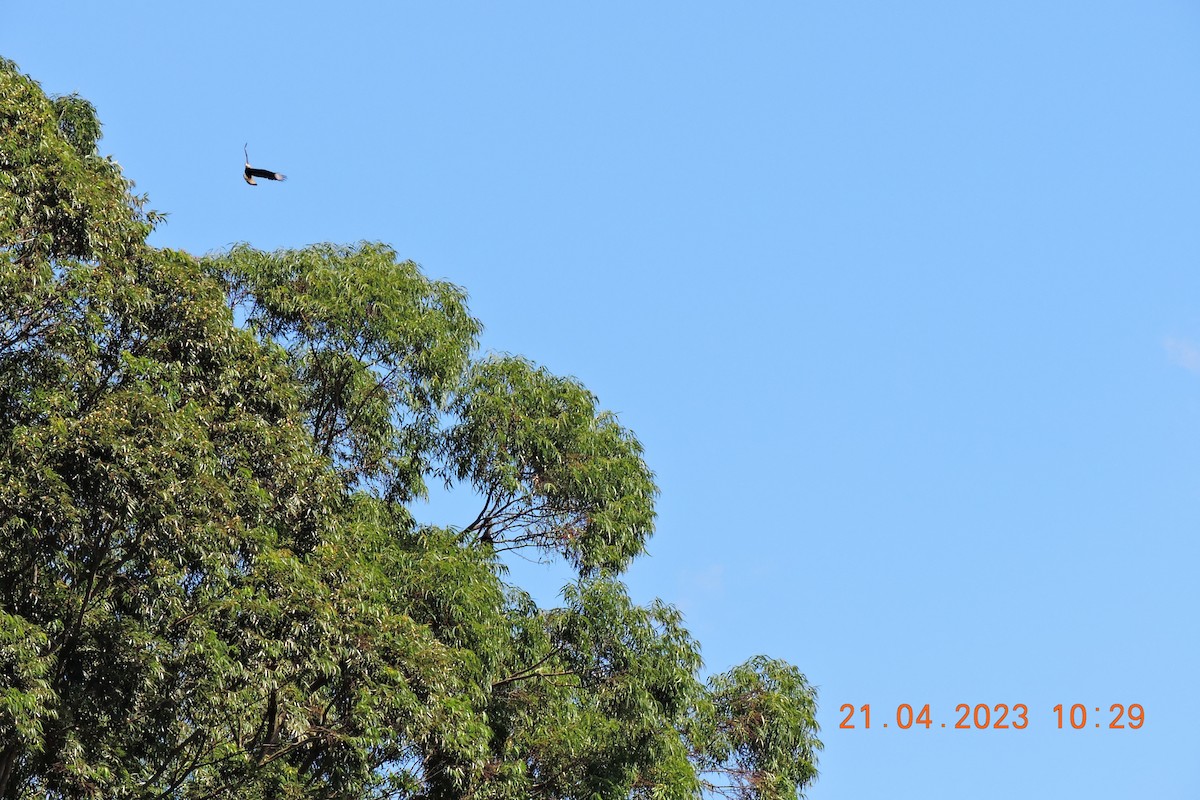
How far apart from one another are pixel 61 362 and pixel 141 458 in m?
1.63

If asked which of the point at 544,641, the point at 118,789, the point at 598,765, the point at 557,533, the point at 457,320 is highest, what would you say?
the point at 457,320

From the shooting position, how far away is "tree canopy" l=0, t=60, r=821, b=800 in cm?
1512

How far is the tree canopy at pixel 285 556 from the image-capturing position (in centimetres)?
1512

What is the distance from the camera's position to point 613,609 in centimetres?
1866

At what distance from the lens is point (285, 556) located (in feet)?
51.5

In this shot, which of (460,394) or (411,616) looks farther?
(460,394)

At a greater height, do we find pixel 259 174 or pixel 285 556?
pixel 259 174

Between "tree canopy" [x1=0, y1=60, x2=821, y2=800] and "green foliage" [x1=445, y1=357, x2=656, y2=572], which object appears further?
"green foliage" [x1=445, y1=357, x2=656, y2=572]

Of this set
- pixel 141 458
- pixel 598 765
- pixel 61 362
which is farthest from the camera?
pixel 598 765

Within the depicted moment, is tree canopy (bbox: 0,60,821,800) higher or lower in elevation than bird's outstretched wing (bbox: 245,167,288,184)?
lower

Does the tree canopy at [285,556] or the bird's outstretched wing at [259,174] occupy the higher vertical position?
the bird's outstretched wing at [259,174]

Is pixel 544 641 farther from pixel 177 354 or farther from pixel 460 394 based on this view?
pixel 177 354

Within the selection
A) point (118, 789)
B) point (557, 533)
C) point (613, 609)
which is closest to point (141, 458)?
point (118, 789)

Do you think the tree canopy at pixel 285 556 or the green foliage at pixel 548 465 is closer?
the tree canopy at pixel 285 556
